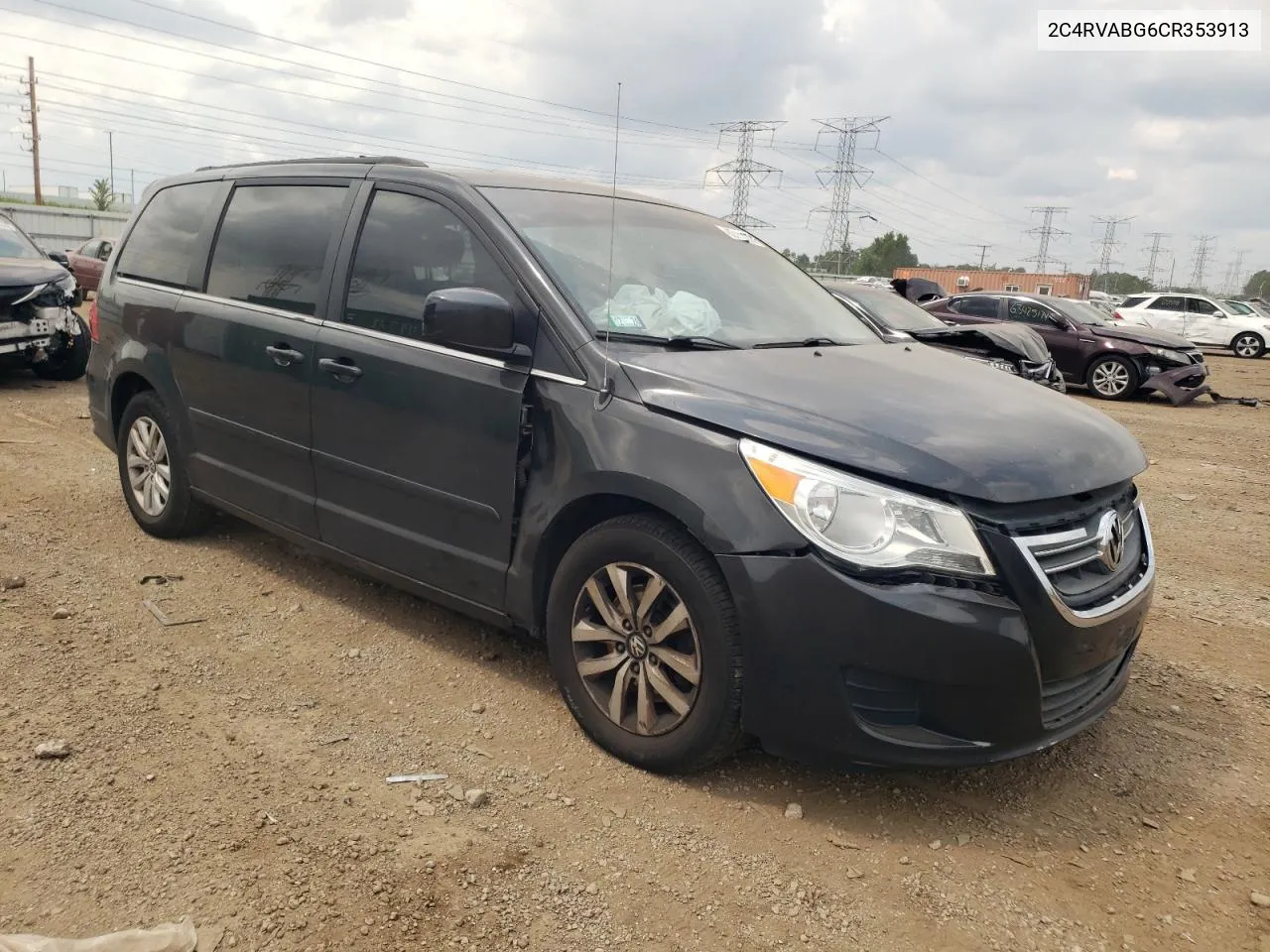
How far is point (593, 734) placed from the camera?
313 cm

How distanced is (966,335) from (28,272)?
8916mm

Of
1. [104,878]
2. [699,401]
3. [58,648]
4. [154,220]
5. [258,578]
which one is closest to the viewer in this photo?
[104,878]

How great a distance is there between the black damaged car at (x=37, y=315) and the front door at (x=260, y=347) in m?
5.63

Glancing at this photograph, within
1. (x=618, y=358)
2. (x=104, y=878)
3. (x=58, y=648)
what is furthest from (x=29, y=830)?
(x=618, y=358)

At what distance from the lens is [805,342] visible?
3.60 metres

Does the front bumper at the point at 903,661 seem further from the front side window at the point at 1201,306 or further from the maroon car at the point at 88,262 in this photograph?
the front side window at the point at 1201,306

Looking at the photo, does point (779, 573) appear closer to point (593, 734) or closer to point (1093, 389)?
point (593, 734)

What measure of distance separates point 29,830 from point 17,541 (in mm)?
2786

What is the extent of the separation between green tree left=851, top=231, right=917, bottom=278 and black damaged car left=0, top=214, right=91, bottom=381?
319ft

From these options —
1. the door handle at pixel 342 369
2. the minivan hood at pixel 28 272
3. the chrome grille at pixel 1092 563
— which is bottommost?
the chrome grille at pixel 1092 563

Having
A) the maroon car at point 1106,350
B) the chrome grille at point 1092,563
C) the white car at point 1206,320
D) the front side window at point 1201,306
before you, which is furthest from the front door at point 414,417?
the front side window at point 1201,306

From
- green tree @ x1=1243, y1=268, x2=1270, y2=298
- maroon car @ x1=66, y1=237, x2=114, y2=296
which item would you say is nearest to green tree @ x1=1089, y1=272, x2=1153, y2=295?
green tree @ x1=1243, y1=268, x2=1270, y2=298

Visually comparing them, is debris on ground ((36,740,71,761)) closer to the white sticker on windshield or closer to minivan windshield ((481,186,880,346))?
minivan windshield ((481,186,880,346))

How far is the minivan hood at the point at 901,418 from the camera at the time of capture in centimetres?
263
